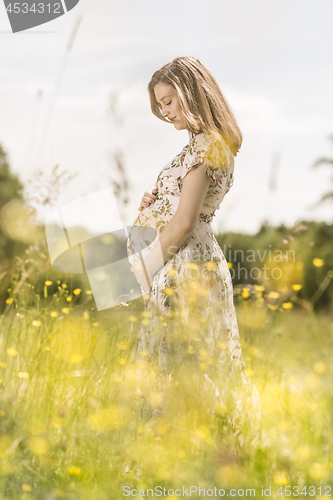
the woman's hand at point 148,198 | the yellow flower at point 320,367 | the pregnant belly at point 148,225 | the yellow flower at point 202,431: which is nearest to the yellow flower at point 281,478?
the yellow flower at point 202,431

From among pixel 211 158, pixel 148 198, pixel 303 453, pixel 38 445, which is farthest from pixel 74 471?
pixel 211 158

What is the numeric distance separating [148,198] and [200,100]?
0.47 m

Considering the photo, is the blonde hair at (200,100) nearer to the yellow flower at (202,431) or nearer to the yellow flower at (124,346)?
the yellow flower at (124,346)

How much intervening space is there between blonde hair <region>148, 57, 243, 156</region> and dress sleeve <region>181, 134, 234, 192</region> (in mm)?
44

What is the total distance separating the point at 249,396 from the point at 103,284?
87 centimetres

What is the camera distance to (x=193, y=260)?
1679 mm

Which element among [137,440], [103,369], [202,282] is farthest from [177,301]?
[137,440]

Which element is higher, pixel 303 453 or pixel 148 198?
pixel 148 198

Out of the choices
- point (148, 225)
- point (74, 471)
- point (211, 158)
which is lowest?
point (74, 471)

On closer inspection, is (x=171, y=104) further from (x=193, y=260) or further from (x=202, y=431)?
(x=202, y=431)

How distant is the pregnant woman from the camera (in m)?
1.56

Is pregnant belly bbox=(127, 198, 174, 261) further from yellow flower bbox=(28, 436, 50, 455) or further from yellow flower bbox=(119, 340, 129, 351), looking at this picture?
yellow flower bbox=(28, 436, 50, 455)

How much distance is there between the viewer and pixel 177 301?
1662 millimetres

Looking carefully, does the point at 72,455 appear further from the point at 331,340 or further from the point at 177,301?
the point at 331,340
